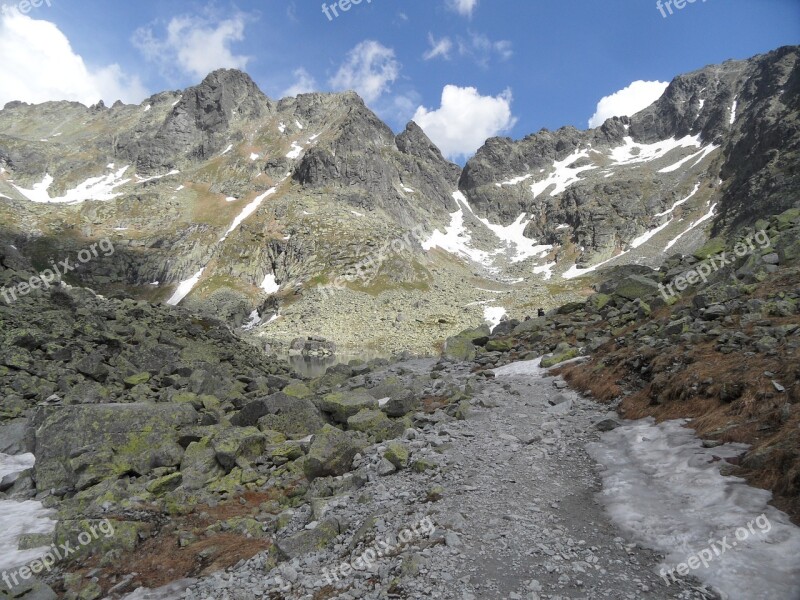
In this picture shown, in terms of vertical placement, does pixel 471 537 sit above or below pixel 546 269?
below

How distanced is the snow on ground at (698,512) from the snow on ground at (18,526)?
13403 millimetres

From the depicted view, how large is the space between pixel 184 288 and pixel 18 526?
135 meters

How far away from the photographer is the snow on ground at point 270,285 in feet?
441

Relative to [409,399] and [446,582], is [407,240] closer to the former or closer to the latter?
→ [409,399]

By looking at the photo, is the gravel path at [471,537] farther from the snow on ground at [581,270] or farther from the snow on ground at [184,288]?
the snow on ground at [581,270]

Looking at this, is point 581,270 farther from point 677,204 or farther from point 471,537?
point 471,537

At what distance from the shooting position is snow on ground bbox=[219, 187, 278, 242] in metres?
153

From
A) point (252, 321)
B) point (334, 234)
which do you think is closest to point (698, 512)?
point (252, 321)

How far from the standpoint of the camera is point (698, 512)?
25.4ft

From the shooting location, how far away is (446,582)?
22.1 feet

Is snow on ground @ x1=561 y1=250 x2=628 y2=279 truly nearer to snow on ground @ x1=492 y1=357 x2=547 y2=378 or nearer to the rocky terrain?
the rocky terrain

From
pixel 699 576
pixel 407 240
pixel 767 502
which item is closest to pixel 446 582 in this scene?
pixel 699 576

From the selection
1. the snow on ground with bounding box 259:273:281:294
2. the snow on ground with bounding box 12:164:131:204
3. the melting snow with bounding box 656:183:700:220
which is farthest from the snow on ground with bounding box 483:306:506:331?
the snow on ground with bounding box 12:164:131:204

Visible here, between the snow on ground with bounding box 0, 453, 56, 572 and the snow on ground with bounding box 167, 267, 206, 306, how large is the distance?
12690 centimetres
